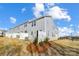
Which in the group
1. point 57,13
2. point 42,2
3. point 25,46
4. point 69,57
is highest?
point 42,2

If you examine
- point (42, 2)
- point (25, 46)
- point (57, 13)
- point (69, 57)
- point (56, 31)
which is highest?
point (42, 2)

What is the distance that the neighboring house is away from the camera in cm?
162

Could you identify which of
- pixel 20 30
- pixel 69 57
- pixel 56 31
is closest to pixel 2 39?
pixel 20 30

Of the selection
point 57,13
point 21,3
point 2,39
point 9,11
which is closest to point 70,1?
point 57,13

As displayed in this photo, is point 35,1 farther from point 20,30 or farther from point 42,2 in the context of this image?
point 20,30

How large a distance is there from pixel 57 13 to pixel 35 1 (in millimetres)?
229

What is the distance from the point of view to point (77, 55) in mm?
1585

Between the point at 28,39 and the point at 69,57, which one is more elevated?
the point at 28,39

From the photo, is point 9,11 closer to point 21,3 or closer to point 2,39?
point 21,3

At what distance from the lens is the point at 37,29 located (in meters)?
1.63

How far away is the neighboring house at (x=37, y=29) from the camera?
1617 mm

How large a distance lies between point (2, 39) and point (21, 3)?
0.37m

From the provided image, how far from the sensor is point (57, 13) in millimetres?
1647

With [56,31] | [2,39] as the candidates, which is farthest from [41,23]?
[2,39]
